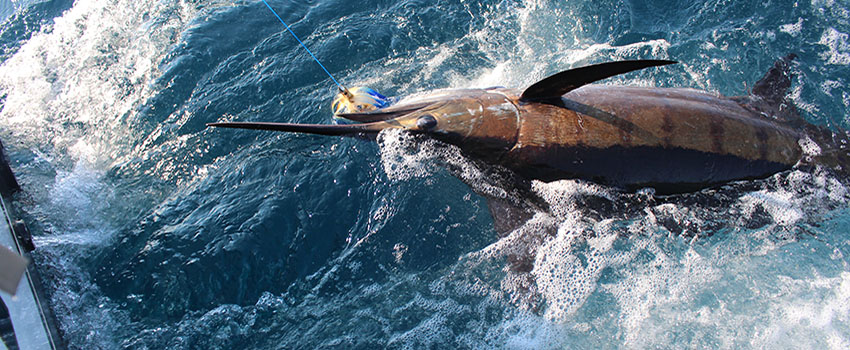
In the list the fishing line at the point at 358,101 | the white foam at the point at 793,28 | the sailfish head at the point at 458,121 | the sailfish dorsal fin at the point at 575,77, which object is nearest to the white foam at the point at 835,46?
the white foam at the point at 793,28

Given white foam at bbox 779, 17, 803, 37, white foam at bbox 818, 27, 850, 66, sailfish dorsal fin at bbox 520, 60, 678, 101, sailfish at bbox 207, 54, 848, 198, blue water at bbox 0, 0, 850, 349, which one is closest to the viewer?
sailfish dorsal fin at bbox 520, 60, 678, 101

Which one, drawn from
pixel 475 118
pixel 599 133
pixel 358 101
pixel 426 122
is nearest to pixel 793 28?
pixel 599 133

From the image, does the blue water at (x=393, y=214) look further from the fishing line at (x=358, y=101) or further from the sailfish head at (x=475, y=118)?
the fishing line at (x=358, y=101)

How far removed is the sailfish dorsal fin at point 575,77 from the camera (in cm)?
303

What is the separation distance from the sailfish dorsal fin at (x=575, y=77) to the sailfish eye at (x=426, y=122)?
0.69m

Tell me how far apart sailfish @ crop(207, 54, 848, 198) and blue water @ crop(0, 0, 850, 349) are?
0.59ft

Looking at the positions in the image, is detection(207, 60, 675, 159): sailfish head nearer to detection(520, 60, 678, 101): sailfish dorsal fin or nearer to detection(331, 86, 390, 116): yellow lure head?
→ detection(520, 60, 678, 101): sailfish dorsal fin

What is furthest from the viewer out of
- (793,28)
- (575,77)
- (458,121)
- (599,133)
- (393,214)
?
(793,28)

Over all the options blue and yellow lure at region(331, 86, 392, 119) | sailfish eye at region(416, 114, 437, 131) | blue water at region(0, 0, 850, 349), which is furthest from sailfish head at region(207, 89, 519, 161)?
blue and yellow lure at region(331, 86, 392, 119)

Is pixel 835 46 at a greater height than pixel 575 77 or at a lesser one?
lesser

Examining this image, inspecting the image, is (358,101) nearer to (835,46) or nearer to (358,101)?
(358,101)

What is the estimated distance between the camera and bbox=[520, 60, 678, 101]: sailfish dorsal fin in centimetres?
303

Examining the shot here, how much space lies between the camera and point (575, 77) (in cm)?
327

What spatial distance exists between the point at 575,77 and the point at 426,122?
3.56 ft
